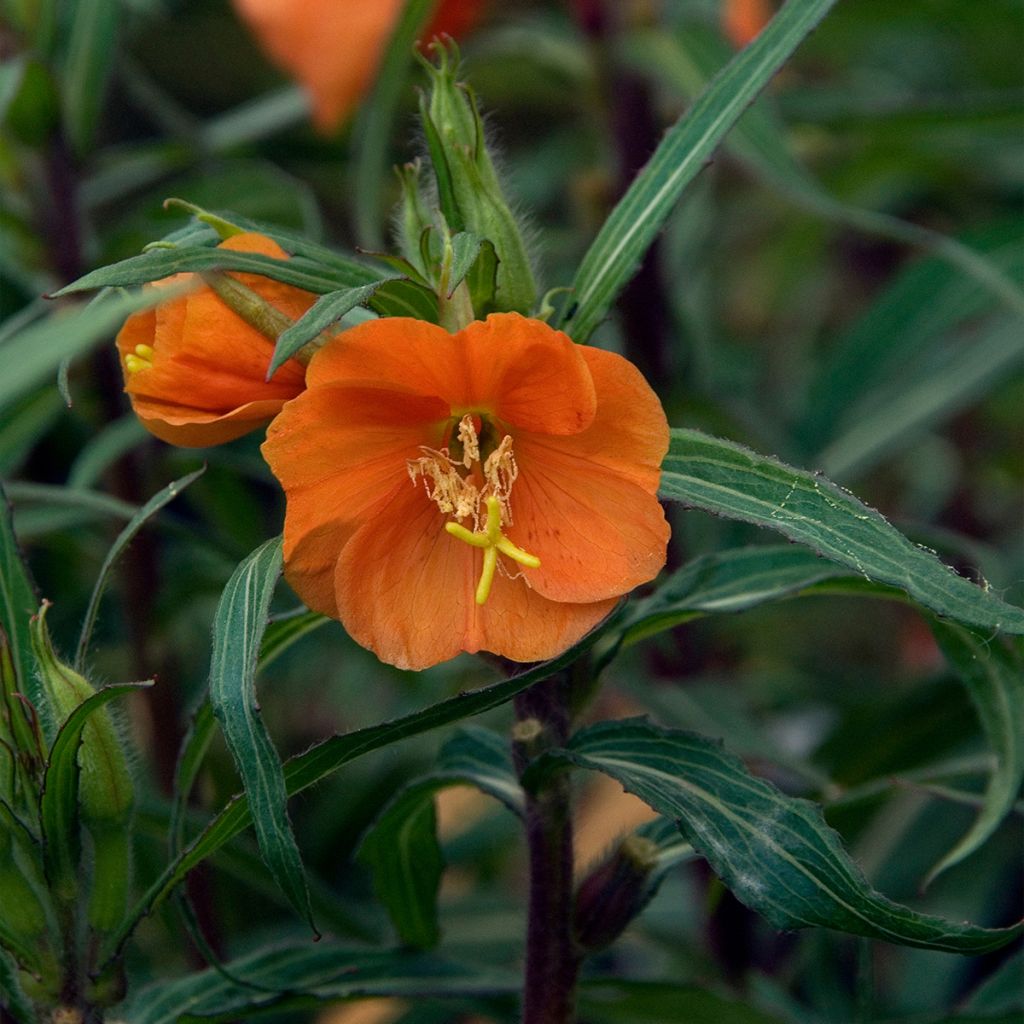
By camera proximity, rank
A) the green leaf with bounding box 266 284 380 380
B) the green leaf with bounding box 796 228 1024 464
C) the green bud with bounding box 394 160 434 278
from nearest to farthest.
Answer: the green leaf with bounding box 266 284 380 380 → the green bud with bounding box 394 160 434 278 → the green leaf with bounding box 796 228 1024 464

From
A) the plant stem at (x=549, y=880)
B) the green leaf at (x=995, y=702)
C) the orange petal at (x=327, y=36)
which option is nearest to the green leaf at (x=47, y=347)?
the plant stem at (x=549, y=880)

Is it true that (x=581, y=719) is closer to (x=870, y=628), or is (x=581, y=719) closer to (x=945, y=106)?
(x=945, y=106)

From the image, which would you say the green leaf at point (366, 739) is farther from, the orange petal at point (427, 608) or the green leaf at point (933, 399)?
the green leaf at point (933, 399)

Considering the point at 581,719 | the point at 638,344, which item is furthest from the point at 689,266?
the point at 581,719

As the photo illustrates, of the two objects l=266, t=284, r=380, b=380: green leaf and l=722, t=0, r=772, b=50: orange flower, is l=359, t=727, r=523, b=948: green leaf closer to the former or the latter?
l=266, t=284, r=380, b=380: green leaf

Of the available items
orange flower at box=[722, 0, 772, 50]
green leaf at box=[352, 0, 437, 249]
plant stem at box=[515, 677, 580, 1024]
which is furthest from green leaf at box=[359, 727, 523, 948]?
orange flower at box=[722, 0, 772, 50]
